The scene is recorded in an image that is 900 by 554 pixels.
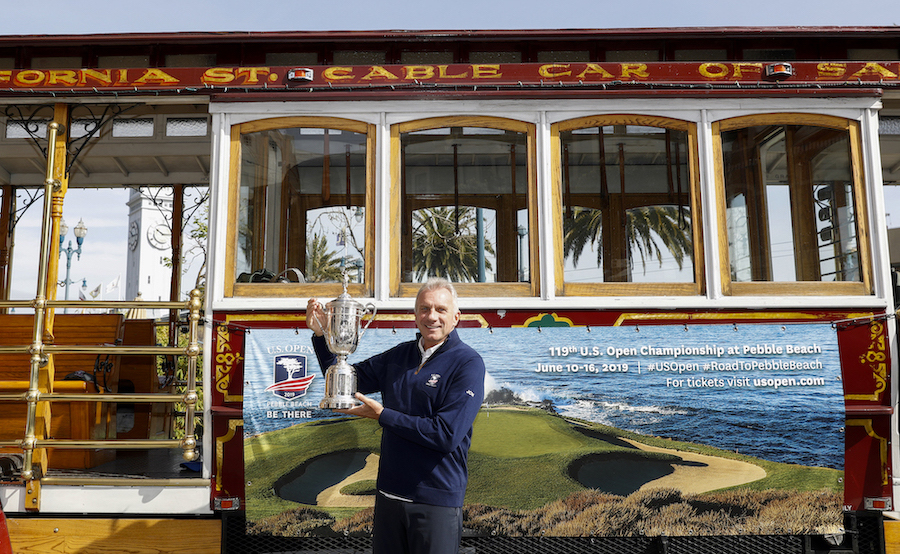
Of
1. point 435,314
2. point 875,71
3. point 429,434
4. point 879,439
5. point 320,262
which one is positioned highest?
point 875,71

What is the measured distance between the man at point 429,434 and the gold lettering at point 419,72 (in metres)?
1.81

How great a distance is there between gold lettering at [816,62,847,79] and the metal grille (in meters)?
2.61

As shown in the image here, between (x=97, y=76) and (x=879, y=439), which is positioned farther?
(x=97, y=76)

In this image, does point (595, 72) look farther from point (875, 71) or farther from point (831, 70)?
point (875, 71)

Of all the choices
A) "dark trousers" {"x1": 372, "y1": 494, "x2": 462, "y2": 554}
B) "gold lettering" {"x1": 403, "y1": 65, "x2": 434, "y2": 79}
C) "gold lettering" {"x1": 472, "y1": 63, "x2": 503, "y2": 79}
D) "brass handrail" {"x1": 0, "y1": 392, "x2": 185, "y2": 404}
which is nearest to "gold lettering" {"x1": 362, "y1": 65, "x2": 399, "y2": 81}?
"gold lettering" {"x1": 403, "y1": 65, "x2": 434, "y2": 79}

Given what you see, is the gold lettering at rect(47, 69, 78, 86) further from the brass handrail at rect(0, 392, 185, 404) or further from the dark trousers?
the dark trousers

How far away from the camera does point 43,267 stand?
13.0 ft

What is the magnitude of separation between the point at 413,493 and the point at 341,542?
68.1 inches

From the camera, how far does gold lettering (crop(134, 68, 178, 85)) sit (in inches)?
160

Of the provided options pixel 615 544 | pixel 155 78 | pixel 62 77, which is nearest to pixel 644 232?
pixel 615 544

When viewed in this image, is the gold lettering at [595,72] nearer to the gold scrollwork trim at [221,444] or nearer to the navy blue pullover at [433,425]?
the navy blue pullover at [433,425]

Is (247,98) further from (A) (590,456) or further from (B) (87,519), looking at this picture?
(A) (590,456)

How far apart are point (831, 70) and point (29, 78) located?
4.93 metres

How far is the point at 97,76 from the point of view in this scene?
4078 mm
